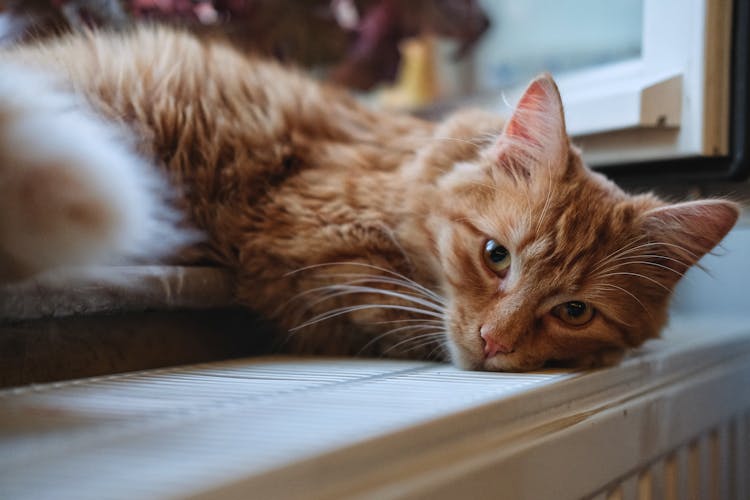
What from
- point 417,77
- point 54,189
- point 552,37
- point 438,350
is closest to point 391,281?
point 438,350

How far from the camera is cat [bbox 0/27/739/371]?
3.36 ft

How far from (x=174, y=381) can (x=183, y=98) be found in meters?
0.66

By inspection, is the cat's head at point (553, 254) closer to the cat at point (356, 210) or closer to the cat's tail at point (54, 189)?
the cat at point (356, 210)

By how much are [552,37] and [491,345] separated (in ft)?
4.39

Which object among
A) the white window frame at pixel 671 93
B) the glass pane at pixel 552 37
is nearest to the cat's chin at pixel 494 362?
the white window frame at pixel 671 93

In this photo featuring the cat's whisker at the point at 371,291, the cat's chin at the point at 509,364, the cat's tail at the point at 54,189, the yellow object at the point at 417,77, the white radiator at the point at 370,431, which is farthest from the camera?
the yellow object at the point at 417,77

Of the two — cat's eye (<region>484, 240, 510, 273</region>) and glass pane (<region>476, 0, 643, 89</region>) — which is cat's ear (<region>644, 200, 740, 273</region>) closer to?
cat's eye (<region>484, 240, 510, 273</region>)

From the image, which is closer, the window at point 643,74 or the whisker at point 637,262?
the whisker at point 637,262

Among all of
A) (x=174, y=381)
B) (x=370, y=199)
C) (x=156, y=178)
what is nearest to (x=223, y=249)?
(x=156, y=178)

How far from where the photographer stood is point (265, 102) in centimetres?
142

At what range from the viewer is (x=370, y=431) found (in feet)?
1.98

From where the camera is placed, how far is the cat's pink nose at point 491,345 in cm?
102

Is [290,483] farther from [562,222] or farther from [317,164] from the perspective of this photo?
[317,164]

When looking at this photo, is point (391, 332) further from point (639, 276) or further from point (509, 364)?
point (639, 276)
